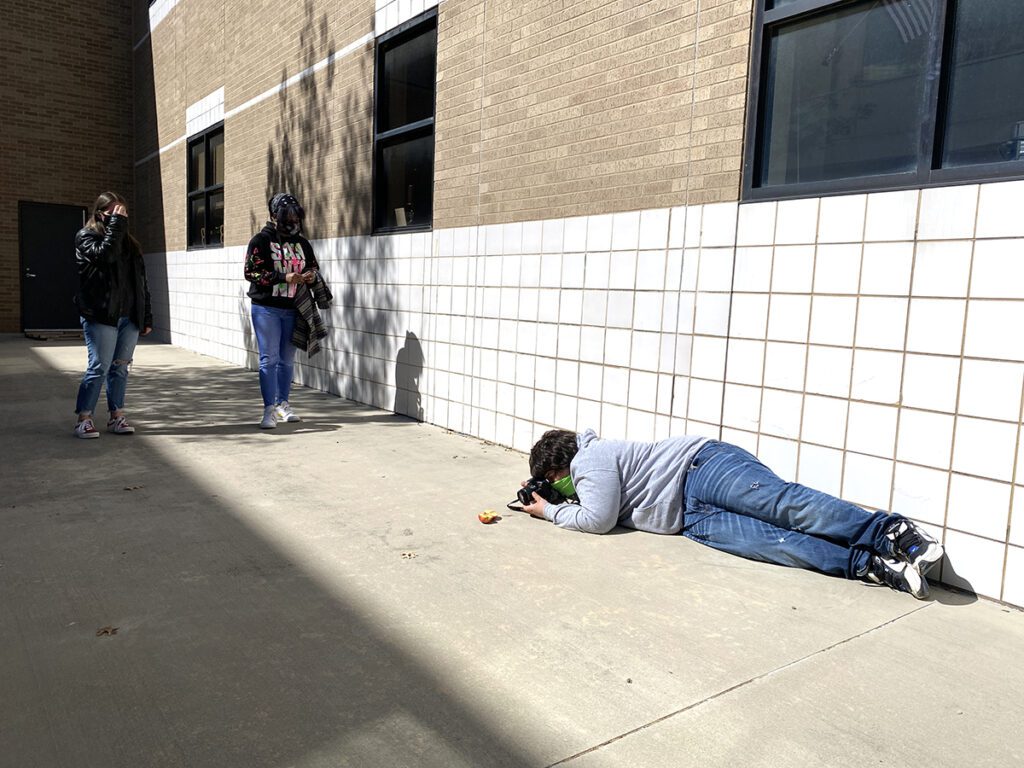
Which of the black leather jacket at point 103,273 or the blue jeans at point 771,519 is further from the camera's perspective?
the black leather jacket at point 103,273

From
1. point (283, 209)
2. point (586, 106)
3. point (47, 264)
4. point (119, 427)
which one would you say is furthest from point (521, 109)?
point (47, 264)

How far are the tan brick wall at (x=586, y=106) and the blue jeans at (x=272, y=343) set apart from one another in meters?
1.55

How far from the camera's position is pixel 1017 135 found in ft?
10.5

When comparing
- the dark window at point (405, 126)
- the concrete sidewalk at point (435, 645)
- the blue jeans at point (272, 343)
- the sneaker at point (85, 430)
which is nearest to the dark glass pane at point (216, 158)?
the dark window at point (405, 126)

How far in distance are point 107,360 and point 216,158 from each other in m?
6.80

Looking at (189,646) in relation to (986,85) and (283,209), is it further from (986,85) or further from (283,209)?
(283,209)

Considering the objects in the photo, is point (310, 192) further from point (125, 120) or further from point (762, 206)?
point (125, 120)

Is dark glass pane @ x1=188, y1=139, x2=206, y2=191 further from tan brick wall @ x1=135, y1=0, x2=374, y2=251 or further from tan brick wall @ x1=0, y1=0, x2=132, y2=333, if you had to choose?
tan brick wall @ x1=0, y1=0, x2=132, y2=333

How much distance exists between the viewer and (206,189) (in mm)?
11773

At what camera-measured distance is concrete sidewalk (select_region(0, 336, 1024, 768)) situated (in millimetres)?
2182

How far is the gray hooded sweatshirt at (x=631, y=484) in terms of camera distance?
3932mm

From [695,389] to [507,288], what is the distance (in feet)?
6.32

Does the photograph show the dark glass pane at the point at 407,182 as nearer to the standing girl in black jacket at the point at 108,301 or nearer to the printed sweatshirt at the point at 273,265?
the printed sweatshirt at the point at 273,265

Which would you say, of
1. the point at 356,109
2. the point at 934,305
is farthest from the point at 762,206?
the point at 356,109
